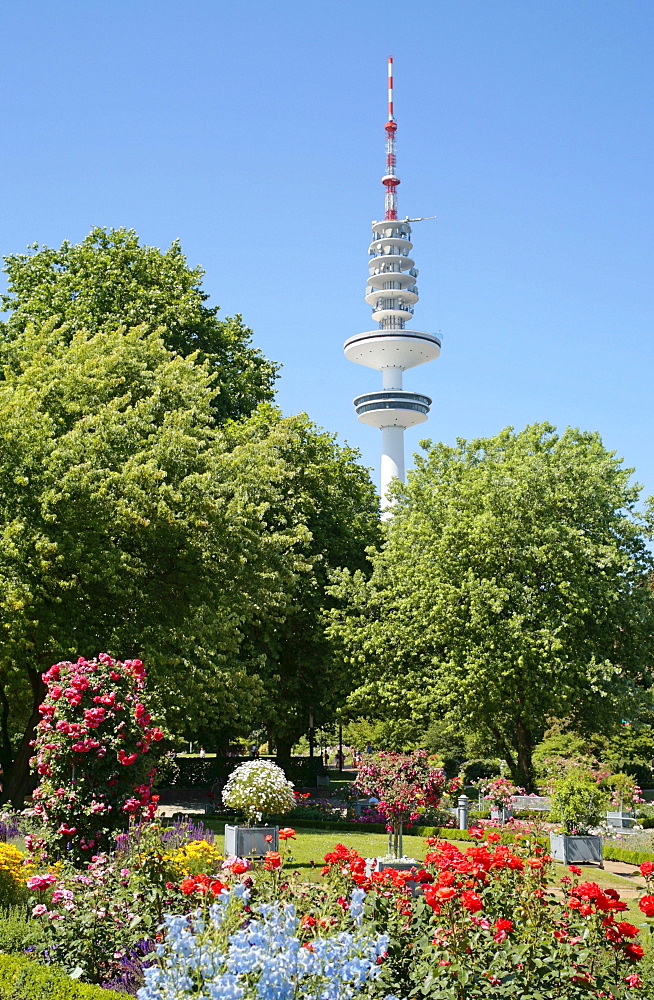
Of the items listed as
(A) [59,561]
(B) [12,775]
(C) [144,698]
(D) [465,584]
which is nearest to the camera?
(C) [144,698]

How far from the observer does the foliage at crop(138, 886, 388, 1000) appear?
15.7 ft

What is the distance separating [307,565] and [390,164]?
228ft

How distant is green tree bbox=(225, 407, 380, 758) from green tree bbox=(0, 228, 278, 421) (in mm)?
2391

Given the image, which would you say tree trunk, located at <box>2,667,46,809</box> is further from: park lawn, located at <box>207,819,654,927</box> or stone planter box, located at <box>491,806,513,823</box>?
stone planter box, located at <box>491,806,513,823</box>

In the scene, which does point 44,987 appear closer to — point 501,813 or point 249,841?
point 249,841

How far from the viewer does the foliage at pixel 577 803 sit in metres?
18.6

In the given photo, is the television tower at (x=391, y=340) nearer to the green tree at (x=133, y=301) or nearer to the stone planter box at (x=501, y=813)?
the green tree at (x=133, y=301)

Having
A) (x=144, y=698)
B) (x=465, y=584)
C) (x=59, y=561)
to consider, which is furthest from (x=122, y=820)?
(x=465, y=584)

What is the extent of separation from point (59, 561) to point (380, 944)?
14.1 metres

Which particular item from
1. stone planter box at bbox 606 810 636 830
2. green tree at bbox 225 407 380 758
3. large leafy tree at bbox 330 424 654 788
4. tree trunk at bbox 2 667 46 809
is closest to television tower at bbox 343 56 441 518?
green tree at bbox 225 407 380 758

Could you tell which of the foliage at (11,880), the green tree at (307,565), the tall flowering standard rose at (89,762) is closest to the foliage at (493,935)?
the foliage at (11,880)

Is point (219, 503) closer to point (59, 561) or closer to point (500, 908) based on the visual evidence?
point (59, 561)

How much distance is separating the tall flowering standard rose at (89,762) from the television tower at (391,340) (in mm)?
67996

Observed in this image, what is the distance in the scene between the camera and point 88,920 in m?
7.77
